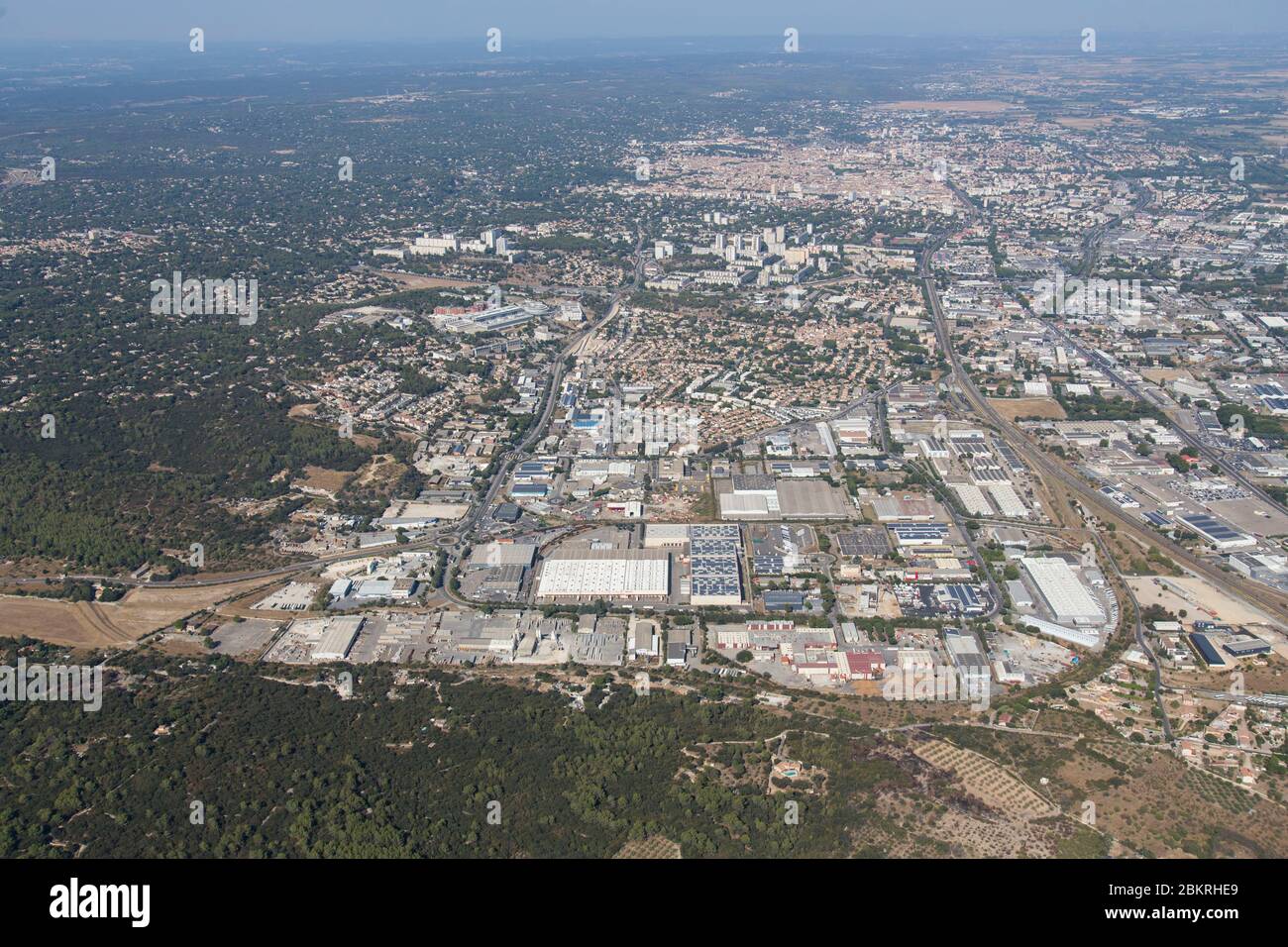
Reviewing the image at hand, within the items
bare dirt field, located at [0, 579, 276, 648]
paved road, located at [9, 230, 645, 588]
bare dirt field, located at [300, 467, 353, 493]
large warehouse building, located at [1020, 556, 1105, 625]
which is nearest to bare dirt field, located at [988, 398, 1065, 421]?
large warehouse building, located at [1020, 556, 1105, 625]

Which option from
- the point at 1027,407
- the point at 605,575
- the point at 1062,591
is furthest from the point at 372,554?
the point at 1027,407

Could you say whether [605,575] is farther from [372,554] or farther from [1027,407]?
[1027,407]

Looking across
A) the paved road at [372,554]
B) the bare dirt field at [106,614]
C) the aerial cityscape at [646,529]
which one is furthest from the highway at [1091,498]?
the bare dirt field at [106,614]

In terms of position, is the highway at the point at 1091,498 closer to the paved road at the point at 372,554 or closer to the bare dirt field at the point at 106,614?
the paved road at the point at 372,554

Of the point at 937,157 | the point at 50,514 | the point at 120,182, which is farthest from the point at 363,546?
the point at 937,157

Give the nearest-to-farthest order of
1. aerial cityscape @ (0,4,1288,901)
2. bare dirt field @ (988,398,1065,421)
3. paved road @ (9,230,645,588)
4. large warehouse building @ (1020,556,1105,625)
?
1. aerial cityscape @ (0,4,1288,901)
2. large warehouse building @ (1020,556,1105,625)
3. paved road @ (9,230,645,588)
4. bare dirt field @ (988,398,1065,421)

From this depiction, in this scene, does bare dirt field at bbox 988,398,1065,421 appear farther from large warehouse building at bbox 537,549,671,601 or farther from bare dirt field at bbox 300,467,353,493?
bare dirt field at bbox 300,467,353,493
